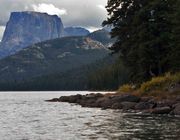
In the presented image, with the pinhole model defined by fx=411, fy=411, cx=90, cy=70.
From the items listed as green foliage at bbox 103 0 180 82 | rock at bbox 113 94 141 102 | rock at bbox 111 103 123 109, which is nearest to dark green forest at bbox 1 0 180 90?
green foliage at bbox 103 0 180 82

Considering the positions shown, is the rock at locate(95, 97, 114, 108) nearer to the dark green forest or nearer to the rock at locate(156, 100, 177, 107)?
the dark green forest

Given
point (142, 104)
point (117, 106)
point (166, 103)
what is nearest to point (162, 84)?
point (117, 106)

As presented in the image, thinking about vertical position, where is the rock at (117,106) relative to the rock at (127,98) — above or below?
below

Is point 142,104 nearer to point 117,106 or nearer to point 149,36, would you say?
point 117,106

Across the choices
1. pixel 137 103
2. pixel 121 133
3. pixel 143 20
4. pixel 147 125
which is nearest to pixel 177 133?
pixel 121 133

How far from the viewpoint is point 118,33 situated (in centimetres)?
8212

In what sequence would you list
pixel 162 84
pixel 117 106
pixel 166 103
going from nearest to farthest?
pixel 166 103 < pixel 117 106 < pixel 162 84

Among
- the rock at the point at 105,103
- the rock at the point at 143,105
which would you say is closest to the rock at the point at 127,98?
the rock at the point at 105,103

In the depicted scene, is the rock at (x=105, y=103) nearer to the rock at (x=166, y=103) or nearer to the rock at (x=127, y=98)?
the rock at (x=127, y=98)

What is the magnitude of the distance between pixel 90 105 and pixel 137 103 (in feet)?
57.4

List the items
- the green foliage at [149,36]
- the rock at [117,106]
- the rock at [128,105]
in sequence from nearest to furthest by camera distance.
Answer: the rock at [128,105] < the rock at [117,106] < the green foliage at [149,36]

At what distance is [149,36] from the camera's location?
7194cm

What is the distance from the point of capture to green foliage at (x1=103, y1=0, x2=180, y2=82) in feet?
225

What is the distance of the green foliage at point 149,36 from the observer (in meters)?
68.5
